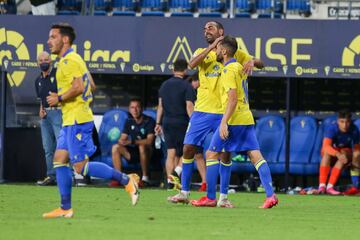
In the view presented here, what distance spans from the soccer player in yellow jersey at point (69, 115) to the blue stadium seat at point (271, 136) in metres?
8.31

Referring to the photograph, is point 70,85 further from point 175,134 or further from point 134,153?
point 134,153

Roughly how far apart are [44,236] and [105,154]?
1037 centimetres

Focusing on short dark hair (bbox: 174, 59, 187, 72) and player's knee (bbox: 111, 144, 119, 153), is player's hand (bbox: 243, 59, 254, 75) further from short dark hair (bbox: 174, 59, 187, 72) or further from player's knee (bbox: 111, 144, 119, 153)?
player's knee (bbox: 111, 144, 119, 153)

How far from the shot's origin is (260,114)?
19.5 m

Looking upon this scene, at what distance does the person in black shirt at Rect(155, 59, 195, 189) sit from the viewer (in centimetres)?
1714

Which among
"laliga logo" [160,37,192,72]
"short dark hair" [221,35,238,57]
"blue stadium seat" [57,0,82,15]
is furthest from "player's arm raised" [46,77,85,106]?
"blue stadium seat" [57,0,82,15]

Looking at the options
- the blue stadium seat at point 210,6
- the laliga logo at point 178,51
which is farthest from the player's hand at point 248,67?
the blue stadium seat at point 210,6

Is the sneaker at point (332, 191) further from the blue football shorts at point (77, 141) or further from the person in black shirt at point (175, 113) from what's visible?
the blue football shorts at point (77, 141)

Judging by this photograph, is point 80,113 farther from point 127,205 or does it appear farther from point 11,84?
point 11,84

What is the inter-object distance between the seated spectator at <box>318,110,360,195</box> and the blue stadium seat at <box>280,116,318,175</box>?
0.82m

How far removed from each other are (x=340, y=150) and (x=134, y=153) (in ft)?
11.6

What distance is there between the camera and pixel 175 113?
17359 mm

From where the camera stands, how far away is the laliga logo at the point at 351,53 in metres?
18.0

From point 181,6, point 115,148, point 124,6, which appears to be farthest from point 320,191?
point 124,6
